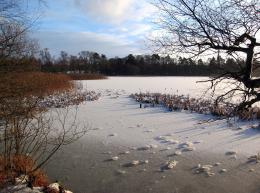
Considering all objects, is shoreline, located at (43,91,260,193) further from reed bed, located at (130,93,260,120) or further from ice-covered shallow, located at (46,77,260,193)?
reed bed, located at (130,93,260,120)

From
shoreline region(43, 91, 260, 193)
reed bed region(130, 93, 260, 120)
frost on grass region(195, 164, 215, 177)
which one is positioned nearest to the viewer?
Result: shoreline region(43, 91, 260, 193)

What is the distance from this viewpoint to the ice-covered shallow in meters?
5.49

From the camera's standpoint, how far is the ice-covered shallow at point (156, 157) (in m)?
5.49

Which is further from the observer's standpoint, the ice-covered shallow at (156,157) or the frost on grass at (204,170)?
the frost on grass at (204,170)

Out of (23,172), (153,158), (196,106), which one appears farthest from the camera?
(196,106)

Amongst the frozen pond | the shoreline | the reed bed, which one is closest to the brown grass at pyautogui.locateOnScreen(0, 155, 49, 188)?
the shoreline

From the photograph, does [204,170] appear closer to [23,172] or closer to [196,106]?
[23,172]

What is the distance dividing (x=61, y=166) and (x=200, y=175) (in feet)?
7.70

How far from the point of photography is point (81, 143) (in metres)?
7.80

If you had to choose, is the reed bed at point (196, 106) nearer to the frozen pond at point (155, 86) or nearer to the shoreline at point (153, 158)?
the shoreline at point (153, 158)

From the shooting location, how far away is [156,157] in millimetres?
6766

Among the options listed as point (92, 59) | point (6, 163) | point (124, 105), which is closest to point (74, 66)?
point (92, 59)

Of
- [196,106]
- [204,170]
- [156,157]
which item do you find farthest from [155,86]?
[204,170]

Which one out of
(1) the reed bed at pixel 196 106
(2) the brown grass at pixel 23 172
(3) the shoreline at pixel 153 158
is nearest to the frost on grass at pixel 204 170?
(3) the shoreline at pixel 153 158
